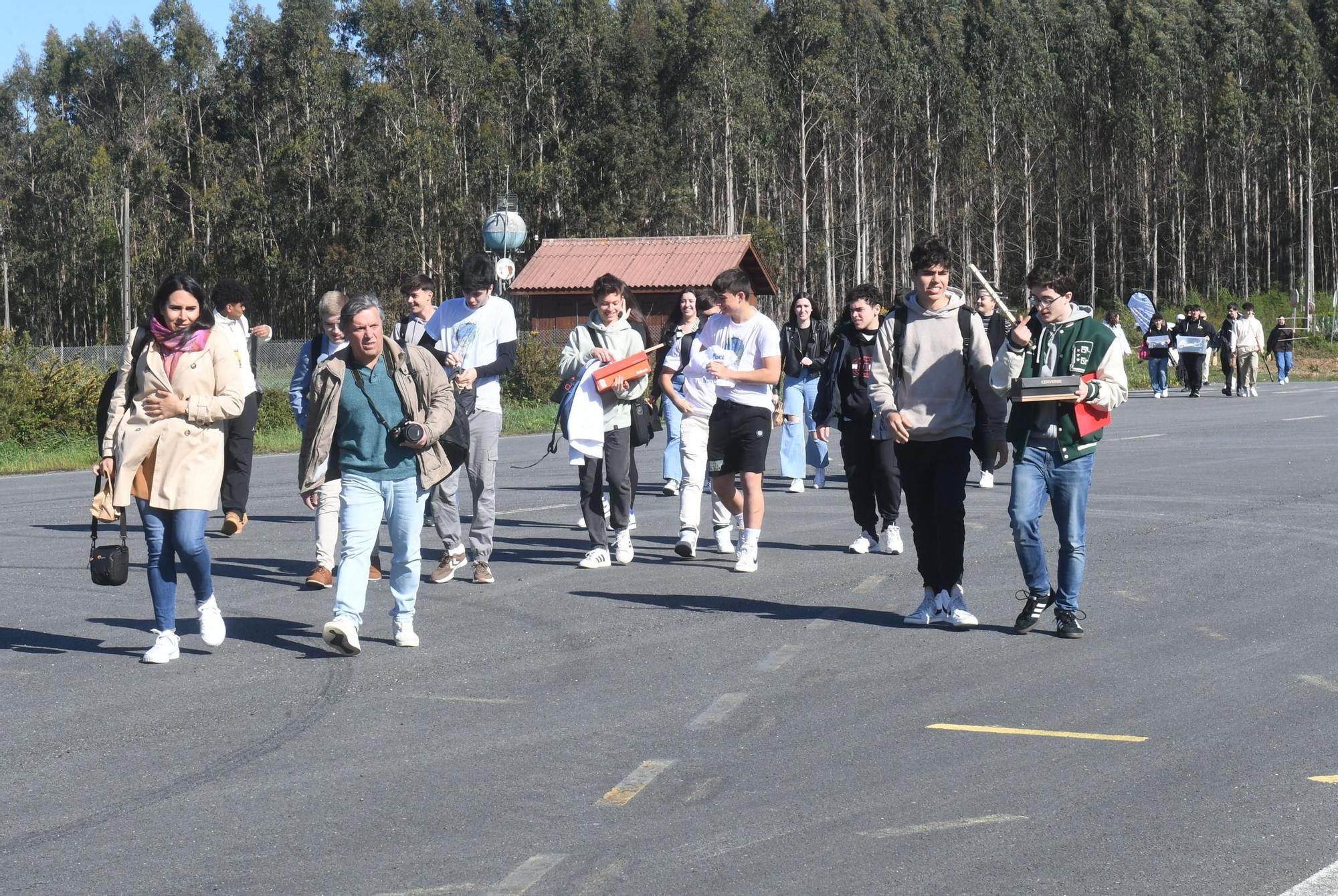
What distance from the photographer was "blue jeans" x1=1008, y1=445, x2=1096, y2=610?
7730mm

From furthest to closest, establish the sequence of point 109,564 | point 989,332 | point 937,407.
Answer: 1. point 989,332
2. point 937,407
3. point 109,564

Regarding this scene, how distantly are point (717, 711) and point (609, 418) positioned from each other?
421 cm

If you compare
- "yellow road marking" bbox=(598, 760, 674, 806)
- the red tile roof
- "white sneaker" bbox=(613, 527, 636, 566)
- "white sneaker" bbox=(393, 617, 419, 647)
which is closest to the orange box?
"white sneaker" bbox=(613, 527, 636, 566)

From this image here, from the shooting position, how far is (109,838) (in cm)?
485

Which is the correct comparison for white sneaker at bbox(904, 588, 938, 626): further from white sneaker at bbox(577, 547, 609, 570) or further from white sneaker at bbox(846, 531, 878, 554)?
white sneaker at bbox(577, 547, 609, 570)

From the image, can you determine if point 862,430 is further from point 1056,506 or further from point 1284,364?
point 1284,364

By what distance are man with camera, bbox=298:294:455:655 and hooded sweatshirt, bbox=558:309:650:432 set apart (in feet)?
8.75

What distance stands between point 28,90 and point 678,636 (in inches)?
4000

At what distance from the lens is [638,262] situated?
56.2m

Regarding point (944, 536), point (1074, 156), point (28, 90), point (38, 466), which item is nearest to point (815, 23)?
point (1074, 156)

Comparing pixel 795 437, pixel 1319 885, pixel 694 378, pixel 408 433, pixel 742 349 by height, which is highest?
pixel 742 349

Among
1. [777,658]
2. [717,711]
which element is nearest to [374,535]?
[777,658]

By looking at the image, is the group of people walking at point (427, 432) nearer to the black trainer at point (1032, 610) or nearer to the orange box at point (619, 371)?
the black trainer at point (1032, 610)

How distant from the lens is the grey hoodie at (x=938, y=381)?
26.2ft
